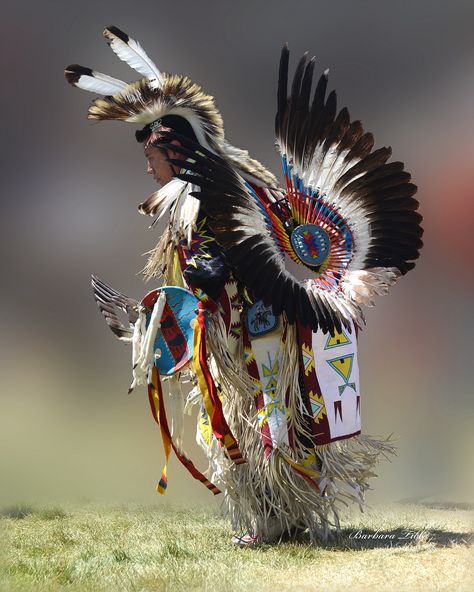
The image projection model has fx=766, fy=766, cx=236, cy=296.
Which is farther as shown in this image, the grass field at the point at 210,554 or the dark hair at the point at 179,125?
the dark hair at the point at 179,125

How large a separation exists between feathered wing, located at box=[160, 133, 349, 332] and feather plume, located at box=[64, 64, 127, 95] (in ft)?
1.36

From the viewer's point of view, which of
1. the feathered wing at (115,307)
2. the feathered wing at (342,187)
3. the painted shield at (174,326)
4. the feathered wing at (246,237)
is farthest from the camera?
the feathered wing at (115,307)

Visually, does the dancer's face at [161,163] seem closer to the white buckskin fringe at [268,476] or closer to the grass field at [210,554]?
the white buckskin fringe at [268,476]

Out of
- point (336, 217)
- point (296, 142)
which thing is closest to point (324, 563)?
point (336, 217)

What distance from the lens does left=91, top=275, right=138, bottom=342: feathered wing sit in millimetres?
3197

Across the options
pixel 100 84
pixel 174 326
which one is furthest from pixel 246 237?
pixel 100 84

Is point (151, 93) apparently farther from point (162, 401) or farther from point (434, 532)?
point (434, 532)

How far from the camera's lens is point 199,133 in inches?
125

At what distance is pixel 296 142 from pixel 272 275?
24.0 inches

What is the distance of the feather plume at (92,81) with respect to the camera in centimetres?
313

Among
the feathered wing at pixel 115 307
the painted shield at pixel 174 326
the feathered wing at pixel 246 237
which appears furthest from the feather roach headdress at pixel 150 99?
the feathered wing at pixel 115 307

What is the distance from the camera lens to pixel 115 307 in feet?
10.8

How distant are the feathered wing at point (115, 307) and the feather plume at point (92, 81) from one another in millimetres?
830

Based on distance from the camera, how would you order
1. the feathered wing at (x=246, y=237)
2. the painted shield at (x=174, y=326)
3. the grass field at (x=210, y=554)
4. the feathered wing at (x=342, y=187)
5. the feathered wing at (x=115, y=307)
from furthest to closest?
the feathered wing at (x=115, y=307) < the feathered wing at (x=342, y=187) < the painted shield at (x=174, y=326) < the feathered wing at (x=246, y=237) < the grass field at (x=210, y=554)
